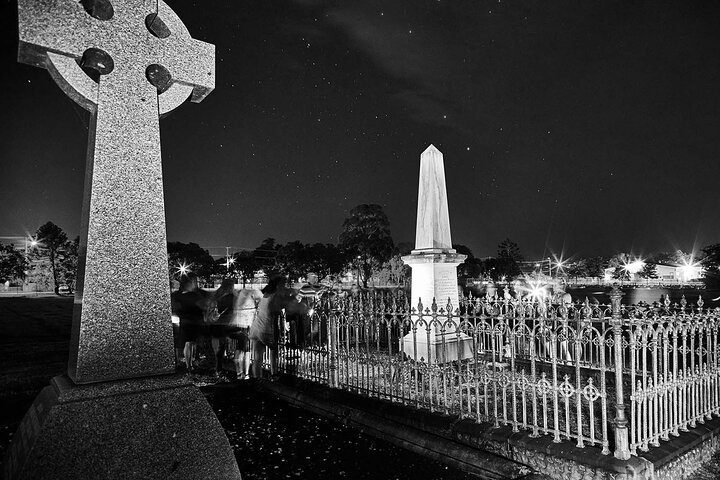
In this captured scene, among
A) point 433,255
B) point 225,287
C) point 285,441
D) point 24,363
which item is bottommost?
point 24,363

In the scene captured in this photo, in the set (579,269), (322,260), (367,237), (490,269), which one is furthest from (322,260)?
(579,269)

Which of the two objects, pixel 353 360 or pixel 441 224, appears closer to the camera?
pixel 353 360

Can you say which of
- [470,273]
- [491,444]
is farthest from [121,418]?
[470,273]

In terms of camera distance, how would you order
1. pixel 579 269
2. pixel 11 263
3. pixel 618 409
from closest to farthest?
1. pixel 618 409
2. pixel 11 263
3. pixel 579 269

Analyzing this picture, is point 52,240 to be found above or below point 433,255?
above

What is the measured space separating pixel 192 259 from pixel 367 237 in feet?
153

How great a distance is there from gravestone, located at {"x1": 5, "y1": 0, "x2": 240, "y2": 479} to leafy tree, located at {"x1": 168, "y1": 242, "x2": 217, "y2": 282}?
8202cm

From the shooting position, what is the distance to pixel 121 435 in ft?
8.80

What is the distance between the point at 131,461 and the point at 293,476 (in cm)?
231

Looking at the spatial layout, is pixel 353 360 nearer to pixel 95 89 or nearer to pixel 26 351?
pixel 95 89

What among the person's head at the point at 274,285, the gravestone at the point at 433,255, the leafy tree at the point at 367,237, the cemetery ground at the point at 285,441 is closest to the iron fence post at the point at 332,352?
the cemetery ground at the point at 285,441

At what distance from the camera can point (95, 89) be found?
9.59 feet

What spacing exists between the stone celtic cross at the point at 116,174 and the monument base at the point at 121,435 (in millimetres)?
142

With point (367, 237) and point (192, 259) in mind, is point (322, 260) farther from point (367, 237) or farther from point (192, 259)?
point (192, 259)
